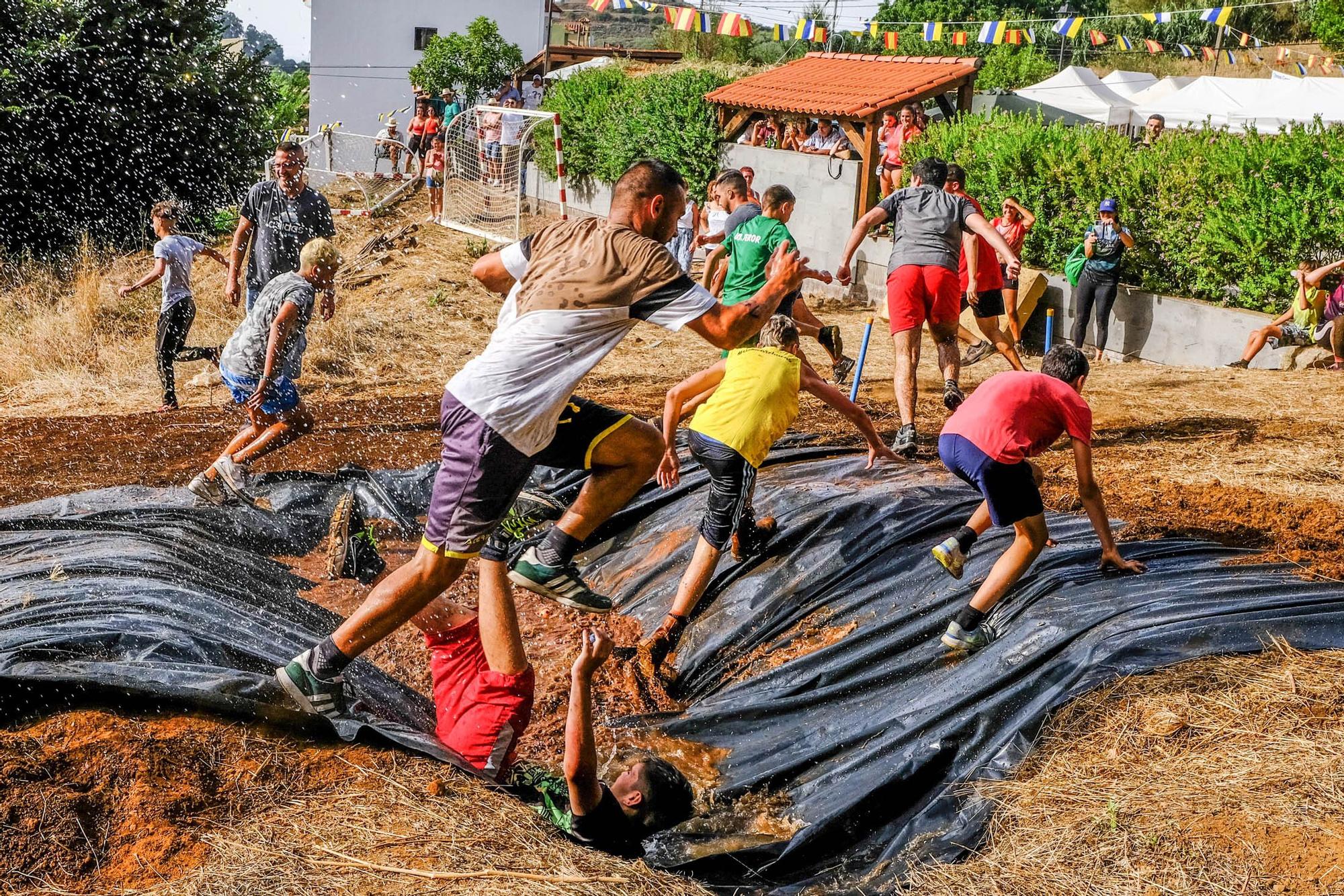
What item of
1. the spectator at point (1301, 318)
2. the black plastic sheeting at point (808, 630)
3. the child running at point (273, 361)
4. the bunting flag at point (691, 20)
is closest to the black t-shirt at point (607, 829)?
the black plastic sheeting at point (808, 630)

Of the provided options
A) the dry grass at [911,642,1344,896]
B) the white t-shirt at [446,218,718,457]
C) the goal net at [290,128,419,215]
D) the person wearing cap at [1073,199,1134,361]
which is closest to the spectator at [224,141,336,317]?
the white t-shirt at [446,218,718,457]

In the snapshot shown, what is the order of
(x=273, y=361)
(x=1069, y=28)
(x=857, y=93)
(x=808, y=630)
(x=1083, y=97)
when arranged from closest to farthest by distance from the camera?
1. (x=808, y=630)
2. (x=273, y=361)
3. (x=857, y=93)
4. (x=1069, y=28)
5. (x=1083, y=97)

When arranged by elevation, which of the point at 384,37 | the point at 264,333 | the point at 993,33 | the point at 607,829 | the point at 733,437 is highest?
the point at 384,37

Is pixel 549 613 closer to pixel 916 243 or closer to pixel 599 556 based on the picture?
pixel 599 556

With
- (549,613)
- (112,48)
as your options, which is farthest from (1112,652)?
(112,48)

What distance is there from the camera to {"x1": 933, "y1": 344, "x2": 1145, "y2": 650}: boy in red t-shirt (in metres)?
4.60

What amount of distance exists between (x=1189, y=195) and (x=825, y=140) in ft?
19.1

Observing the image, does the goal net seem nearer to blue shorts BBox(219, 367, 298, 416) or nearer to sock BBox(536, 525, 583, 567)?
blue shorts BBox(219, 367, 298, 416)

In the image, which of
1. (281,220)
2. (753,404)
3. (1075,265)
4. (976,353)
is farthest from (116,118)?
(753,404)

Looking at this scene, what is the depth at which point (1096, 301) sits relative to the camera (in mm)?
11508

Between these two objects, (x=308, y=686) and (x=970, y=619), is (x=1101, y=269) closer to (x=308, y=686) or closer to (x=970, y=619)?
(x=970, y=619)

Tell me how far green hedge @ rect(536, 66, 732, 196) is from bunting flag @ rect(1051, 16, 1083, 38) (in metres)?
5.38

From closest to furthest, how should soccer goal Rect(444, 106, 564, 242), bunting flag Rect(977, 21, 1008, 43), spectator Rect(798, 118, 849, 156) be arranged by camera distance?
spectator Rect(798, 118, 849, 156) → bunting flag Rect(977, 21, 1008, 43) → soccer goal Rect(444, 106, 564, 242)

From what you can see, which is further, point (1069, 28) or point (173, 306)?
point (1069, 28)
